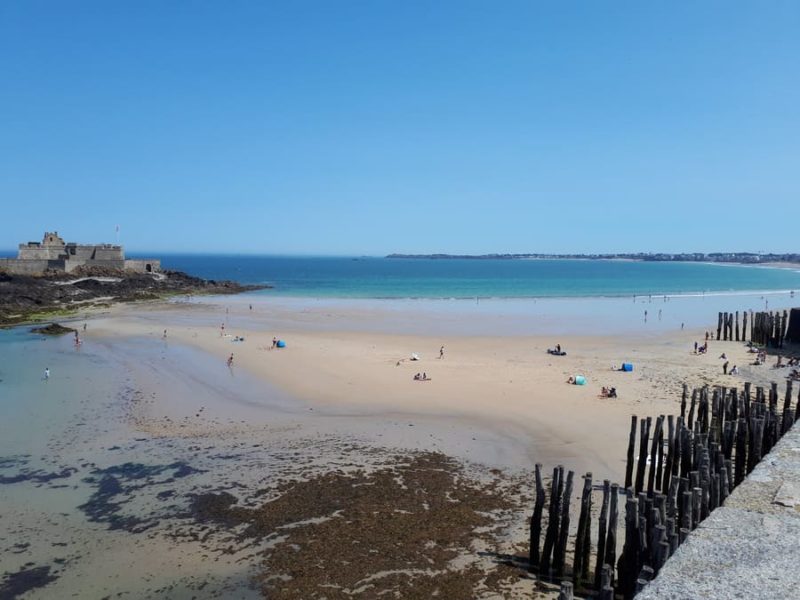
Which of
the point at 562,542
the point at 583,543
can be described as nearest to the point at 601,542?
the point at 583,543

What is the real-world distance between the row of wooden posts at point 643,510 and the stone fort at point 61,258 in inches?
2702

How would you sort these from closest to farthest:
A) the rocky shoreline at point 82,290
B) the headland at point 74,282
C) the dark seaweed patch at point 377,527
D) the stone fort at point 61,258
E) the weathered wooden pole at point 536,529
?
1. the dark seaweed patch at point 377,527
2. the weathered wooden pole at point 536,529
3. the rocky shoreline at point 82,290
4. the headland at point 74,282
5. the stone fort at point 61,258

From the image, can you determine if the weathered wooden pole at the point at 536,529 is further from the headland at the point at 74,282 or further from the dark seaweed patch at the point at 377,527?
the headland at the point at 74,282

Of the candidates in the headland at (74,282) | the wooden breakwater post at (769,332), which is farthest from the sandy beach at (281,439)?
the headland at (74,282)

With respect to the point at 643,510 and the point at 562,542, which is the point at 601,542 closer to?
the point at 562,542

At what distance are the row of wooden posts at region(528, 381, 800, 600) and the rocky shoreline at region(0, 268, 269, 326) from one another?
45932 millimetres

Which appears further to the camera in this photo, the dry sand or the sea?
the dry sand

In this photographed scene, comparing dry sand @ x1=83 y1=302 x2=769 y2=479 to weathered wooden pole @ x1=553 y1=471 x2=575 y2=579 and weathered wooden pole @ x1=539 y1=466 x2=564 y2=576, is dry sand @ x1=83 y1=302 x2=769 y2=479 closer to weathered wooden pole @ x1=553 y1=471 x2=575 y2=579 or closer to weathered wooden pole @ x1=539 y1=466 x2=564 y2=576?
weathered wooden pole @ x1=539 y1=466 x2=564 y2=576

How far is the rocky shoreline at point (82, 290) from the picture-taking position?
52094 mm

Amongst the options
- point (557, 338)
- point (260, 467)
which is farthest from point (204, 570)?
point (557, 338)

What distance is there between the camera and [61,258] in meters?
70.4

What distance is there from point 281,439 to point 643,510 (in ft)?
38.0

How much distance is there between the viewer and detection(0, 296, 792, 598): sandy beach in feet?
37.4

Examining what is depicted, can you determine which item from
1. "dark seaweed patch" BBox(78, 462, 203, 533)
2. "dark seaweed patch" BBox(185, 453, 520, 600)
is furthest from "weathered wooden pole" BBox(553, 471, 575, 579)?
"dark seaweed patch" BBox(78, 462, 203, 533)
